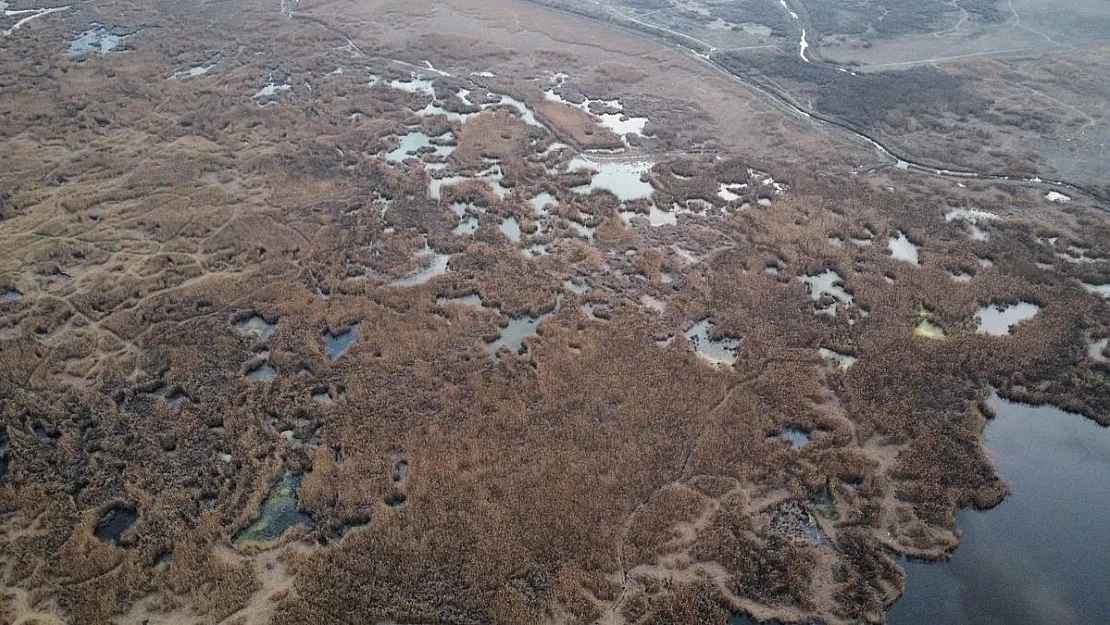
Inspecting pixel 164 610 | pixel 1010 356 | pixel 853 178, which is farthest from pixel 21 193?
pixel 1010 356

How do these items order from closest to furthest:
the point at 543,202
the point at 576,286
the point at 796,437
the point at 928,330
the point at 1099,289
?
the point at 796,437 → the point at 928,330 → the point at 1099,289 → the point at 576,286 → the point at 543,202

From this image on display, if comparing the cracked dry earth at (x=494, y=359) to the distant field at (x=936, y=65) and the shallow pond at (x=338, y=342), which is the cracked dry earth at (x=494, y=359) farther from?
the distant field at (x=936, y=65)

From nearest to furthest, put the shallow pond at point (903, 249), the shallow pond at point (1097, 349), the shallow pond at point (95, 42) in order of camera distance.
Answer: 1. the shallow pond at point (1097, 349)
2. the shallow pond at point (903, 249)
3. the shallow pond at point (95, 42)

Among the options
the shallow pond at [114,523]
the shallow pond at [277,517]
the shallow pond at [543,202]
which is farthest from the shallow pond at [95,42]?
the shallow pond at [277,517]

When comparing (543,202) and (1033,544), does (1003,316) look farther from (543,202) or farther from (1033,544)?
(543,202)

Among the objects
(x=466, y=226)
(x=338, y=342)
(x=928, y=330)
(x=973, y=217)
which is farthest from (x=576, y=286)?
(x=973, y=217)

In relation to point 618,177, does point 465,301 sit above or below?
below
